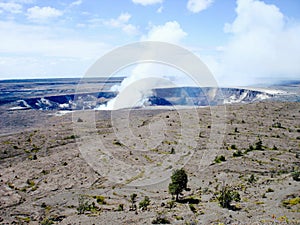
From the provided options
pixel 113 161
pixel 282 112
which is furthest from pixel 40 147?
pixel 282 112

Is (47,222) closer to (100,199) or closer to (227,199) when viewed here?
(100,199)

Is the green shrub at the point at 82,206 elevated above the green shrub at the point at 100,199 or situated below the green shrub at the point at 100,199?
above

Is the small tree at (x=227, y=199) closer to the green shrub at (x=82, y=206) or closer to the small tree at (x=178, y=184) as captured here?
the small tree at (x=178, y=184)

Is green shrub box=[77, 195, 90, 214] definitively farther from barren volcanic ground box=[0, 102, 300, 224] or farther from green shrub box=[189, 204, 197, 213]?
green shrub box=[189, 204, 197, 213]

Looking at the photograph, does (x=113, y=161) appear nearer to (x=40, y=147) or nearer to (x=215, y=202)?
(x=40, y=147)

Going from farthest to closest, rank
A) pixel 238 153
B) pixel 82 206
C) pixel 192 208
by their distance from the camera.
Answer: pixel 238 153
pixel 82 206
pixel 192 208

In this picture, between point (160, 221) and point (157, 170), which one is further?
point (157, 170)

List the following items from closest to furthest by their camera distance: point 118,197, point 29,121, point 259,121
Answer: point 118,197 → point 259,121 → point 29,121

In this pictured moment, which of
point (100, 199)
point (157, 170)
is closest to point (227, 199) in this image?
point (100, 199)

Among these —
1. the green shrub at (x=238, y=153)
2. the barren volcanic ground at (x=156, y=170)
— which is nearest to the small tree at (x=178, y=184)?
the barren volcanic ground at (x=156, y=170)
